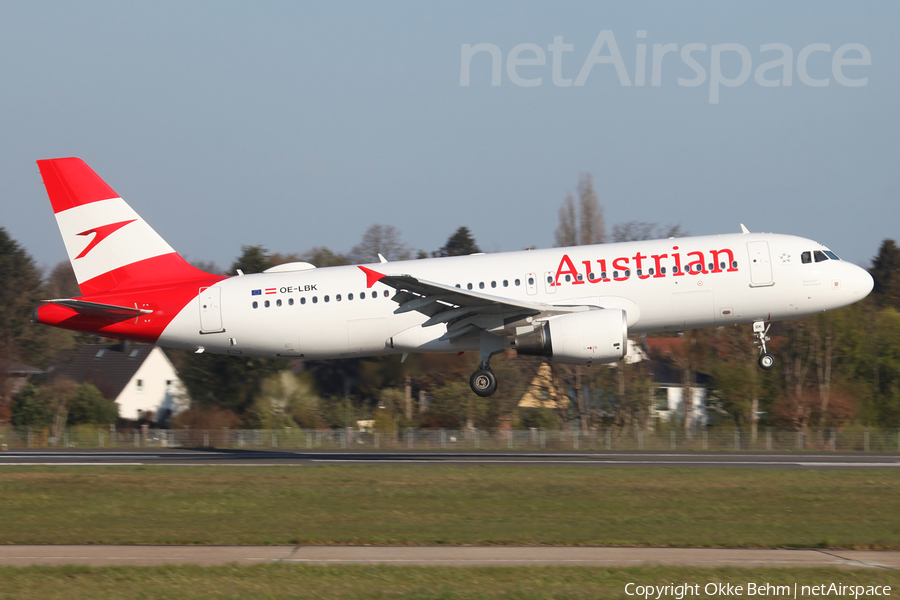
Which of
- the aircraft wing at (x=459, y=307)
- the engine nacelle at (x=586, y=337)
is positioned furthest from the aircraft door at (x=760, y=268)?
the aircraft wing at (x=459, y=307)

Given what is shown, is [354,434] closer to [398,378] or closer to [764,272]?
[398,378]

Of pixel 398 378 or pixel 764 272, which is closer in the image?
Result: pixel 764 272

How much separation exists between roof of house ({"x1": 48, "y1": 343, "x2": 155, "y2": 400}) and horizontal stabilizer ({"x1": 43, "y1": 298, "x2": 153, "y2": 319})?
1526 inches

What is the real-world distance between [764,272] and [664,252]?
3.13 m

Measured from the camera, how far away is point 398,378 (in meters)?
39.6

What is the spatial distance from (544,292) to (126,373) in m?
49.4

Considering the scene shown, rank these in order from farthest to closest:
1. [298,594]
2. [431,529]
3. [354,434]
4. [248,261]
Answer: [248,261], [354,434], [431,529], [298,594]

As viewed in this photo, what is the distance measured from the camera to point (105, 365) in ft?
233

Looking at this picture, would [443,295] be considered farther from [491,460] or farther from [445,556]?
[445,556]

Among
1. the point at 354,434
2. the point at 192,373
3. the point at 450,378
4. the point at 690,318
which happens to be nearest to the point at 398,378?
the point at 354,434

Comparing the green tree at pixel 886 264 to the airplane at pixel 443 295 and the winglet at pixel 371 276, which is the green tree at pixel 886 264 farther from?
the winglet at pixel 371 276

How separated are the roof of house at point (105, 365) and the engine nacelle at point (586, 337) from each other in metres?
46.7

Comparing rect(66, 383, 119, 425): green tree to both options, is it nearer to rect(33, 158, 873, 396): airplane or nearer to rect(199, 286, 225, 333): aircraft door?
rect(33, 158, 873, 396): airplane

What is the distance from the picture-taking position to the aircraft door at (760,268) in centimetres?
2855
